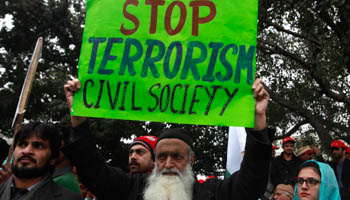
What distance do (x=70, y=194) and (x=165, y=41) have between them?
1.22m

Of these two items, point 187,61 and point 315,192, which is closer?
point 187,61

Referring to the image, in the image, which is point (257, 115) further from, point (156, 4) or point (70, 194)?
point (70, 194)

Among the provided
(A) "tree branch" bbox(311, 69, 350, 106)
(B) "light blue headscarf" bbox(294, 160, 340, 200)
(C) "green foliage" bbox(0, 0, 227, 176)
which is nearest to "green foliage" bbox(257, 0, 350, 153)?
(A) "tree branch" bbox(311, 69, 350, 106)

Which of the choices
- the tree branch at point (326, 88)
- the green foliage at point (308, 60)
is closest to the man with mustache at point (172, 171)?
the green foliage at point (308, 60)

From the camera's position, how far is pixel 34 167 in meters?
2.56

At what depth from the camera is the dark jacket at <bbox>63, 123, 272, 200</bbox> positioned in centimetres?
231

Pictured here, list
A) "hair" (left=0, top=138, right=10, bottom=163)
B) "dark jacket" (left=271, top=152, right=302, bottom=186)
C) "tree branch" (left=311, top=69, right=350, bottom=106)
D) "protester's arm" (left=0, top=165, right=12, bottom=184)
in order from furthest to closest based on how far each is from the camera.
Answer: "tree branch" (left=311, top=69, right=350, bottom=106) → "dark jacket" (left=271, top=152, right=302, bottom=186) → "hair" (left=0, top=138, right=10, bottom=163) → "protester's arm" (left=0, top=165, right=12, bottom=184)

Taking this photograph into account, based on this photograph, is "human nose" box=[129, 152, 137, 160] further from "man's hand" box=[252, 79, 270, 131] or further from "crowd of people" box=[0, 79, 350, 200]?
"man's hand" box=[252, 79, 270, 131]

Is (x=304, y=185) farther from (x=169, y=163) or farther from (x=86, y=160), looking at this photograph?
(x=86, y=160)

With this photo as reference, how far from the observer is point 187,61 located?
2535 millimetres

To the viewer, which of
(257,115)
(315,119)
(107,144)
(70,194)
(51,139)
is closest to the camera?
(257,115)

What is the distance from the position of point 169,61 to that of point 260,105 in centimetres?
66

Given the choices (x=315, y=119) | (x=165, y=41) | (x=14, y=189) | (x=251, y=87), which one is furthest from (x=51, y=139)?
(x=315, y=119)

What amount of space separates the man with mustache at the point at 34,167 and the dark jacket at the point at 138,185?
24 cm
